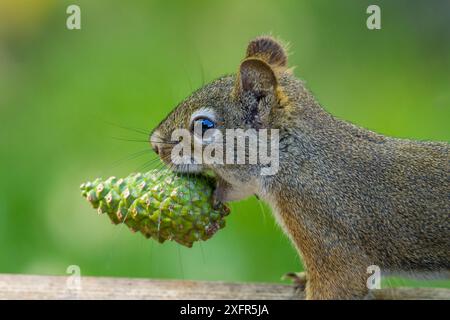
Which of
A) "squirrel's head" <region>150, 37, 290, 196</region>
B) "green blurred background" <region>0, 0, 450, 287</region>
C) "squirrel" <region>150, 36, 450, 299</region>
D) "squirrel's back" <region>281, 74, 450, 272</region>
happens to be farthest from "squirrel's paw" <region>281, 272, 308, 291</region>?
"squirrel's head" <region>150, 37, 290, 196</region>

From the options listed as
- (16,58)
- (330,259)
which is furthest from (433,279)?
(16,58)

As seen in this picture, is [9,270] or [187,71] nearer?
[9,270]

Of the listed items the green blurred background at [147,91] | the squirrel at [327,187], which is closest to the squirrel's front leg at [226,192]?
the squirrel at [327,187]

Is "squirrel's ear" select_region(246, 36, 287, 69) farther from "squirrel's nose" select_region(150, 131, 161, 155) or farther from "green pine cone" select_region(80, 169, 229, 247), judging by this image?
"green pine cone" select_region(80, 169, 229, 247)

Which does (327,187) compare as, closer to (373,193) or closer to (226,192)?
(373,193)

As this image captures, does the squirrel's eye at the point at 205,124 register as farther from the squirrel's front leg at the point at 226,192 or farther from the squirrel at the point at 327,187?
the squirrel's front leg at the point at 226,192
